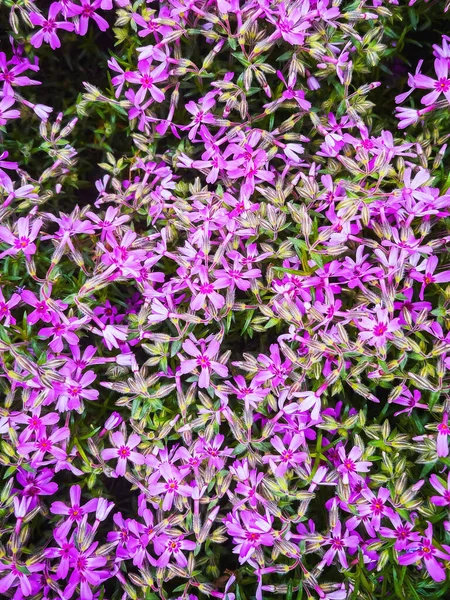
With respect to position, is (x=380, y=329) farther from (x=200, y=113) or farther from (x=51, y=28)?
(x=51, y=28)

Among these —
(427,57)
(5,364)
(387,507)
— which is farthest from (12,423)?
(427,57)

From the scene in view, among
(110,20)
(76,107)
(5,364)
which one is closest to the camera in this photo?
(5,364)

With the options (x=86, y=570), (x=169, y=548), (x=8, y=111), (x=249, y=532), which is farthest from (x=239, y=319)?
(x=8, y=111)

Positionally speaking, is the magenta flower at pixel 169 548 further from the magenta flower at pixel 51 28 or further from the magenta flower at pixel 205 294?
the magenta flower at pixel 51 28

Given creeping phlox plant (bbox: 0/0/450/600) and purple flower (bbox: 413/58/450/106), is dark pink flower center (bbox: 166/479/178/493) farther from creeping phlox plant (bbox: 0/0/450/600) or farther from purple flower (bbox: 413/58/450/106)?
purple flower (bbox: 413/58/450/106)

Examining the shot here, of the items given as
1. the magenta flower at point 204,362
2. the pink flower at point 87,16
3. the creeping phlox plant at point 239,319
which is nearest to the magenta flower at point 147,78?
the creeping phlox plant at point 239,319

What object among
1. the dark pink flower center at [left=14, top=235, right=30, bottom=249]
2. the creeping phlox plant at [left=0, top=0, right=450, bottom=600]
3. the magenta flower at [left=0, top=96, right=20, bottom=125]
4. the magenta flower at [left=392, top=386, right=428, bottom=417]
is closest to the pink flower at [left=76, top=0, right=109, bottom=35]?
the creeping phlox plant at [left=0, top=0, right=450, bottom=600]

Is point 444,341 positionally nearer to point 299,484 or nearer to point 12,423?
point 299,484

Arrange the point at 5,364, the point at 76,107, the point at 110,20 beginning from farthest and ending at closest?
the point at 110,20
the point at 76,107
the point at 5,364
